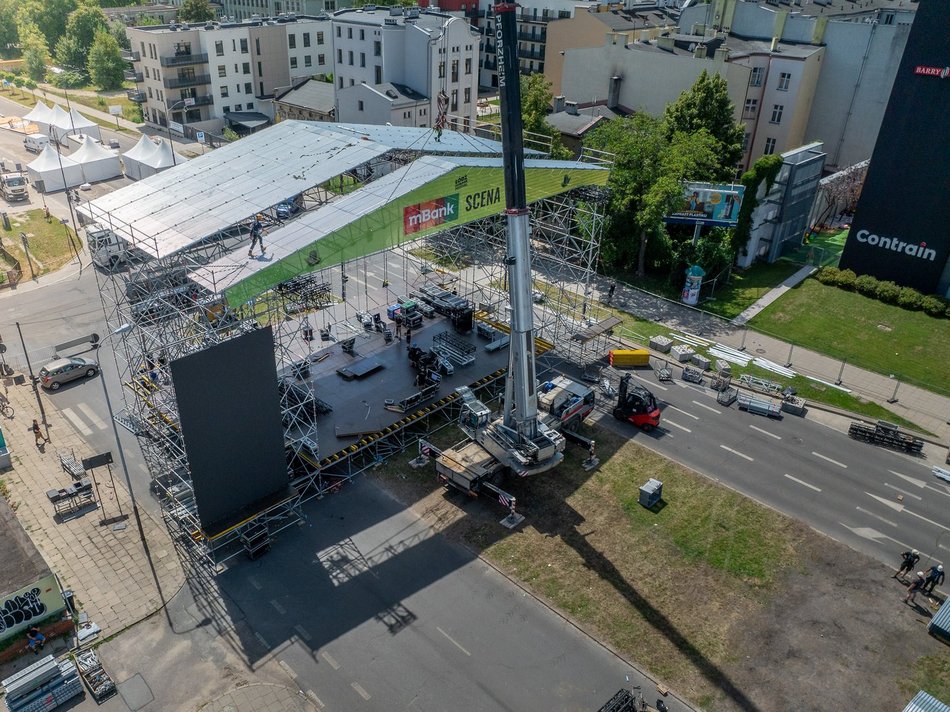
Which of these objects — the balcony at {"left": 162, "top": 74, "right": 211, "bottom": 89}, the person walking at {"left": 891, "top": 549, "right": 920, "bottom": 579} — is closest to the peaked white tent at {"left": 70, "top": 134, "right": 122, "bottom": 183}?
the balcony at {"left": 162, "top": 74, "right": 211, "bottom": 89}

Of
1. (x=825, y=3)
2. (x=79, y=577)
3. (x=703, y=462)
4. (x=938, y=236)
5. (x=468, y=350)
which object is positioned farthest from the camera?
(x=825, y=3)

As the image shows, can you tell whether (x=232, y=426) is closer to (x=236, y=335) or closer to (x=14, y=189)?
(x=236, y=335)

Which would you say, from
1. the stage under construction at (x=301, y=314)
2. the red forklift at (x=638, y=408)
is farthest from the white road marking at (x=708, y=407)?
the stage under construction at (x=301, y=314)

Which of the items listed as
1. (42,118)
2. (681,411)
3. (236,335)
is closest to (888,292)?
(681,411)

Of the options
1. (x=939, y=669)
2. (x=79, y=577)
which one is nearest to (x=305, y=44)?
(x=79, y=577)

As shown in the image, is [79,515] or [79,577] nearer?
[79,577]

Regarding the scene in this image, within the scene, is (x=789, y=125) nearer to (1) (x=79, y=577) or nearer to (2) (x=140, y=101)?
(1) (x=79, y=577)

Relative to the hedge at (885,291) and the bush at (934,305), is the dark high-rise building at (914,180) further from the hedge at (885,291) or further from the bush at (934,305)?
the bush at (934,305)
